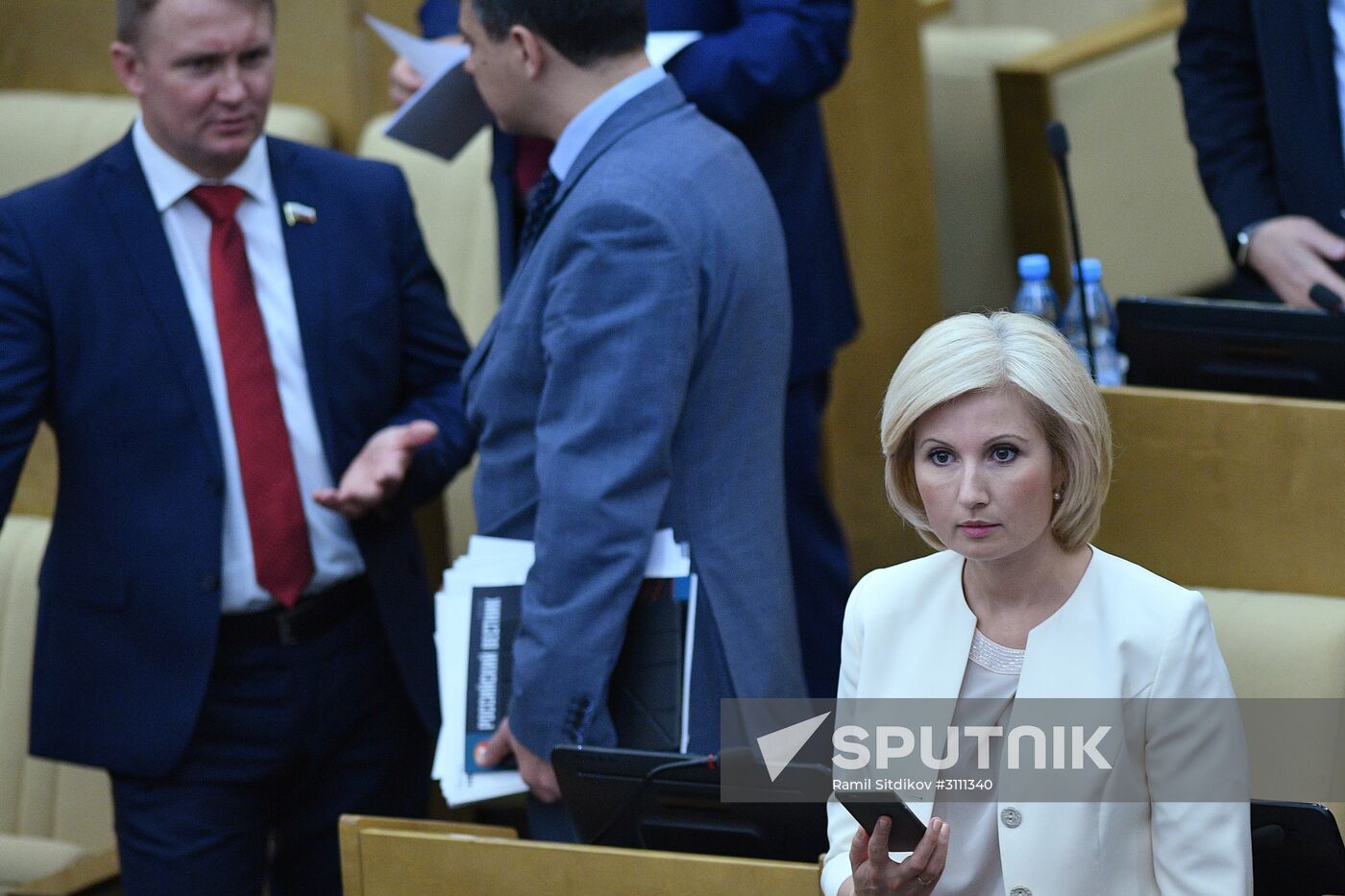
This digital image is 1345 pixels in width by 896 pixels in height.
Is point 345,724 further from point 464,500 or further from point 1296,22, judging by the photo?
point 1296,22

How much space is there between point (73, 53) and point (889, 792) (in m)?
3.53

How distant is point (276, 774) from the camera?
2596mm

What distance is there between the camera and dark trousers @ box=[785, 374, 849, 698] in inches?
129

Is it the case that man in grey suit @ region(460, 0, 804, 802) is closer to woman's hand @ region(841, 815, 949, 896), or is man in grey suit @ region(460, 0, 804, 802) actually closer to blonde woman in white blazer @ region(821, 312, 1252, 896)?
blonde woman in white blazer @ region(821, 312, 1252, 896)

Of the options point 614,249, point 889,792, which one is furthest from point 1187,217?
point 889,792

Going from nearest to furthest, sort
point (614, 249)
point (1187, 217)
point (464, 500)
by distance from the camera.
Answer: point (614, 249) → point (464, 500) → point (1187, 217)

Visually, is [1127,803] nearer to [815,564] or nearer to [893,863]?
[893,863]

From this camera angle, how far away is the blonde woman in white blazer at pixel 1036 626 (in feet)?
5.15

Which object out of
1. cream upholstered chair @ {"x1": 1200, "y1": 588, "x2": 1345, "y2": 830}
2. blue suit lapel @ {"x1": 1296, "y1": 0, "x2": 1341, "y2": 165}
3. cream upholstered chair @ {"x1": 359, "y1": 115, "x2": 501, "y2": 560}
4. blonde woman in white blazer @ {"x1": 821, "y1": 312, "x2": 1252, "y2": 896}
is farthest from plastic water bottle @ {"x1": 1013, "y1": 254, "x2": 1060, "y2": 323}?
cream upholstered chair @ {"x1": 359, "y1": 115, "x2": 501, "y2": 560}

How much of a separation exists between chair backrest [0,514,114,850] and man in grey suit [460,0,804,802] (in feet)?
4.87

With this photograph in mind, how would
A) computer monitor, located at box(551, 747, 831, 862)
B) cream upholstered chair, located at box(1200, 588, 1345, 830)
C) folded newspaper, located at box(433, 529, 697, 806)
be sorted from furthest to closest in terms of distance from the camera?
folded newspaper, located at box(433, 529, 697, 806) → cream upholstered chair, located at box(1200, 588, 1345, 830) → computer monitor, located at box(551, 747, 831, 862)

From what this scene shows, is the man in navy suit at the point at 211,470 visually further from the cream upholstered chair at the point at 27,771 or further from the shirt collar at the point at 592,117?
→ the cream upholstered chair at the point at 27,771

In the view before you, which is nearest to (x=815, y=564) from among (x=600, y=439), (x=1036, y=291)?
(x=1036, y=291)

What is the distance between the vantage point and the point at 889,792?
4.91ft
